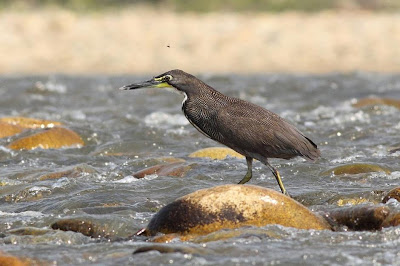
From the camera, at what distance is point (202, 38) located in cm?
2486

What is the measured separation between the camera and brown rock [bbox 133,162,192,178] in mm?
8625

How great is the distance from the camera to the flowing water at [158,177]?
5.93 meters

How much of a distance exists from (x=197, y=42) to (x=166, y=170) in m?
16.1

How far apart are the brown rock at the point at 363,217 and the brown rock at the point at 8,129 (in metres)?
5.34

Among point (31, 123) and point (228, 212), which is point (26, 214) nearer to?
point (228, 212)

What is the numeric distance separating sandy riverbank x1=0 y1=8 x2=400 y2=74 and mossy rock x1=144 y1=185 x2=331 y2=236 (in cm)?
1586

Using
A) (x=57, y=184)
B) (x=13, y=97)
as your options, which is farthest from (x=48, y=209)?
(x=13, y=97)

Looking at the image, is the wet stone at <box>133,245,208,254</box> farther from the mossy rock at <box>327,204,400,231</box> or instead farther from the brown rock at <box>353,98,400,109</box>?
the brown rock at <box>353,98,400,109</box>

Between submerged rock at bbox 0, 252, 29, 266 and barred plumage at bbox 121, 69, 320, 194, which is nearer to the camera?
submerged rock at bbox 0, 252, 29, 266

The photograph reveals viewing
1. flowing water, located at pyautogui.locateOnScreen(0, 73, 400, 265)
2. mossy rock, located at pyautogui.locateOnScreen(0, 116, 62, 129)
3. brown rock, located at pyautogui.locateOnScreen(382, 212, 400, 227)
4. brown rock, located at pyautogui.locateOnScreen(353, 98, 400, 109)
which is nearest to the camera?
flowing water, located at pyautogui.locateOnScreen(0, 73, 400, 265)

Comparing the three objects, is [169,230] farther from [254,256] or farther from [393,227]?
[393,227]

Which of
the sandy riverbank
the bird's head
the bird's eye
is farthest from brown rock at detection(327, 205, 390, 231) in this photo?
the sandy riverbank

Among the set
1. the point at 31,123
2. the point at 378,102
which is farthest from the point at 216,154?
the point at 378,102


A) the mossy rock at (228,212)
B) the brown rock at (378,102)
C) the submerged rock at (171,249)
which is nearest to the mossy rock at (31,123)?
the brown rock at (378,102)
